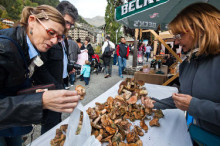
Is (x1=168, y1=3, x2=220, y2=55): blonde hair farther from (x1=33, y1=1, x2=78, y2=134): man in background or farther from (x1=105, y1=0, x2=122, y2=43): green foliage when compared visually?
(x1=105, y1=0, x2=122, y2=43): green foliage

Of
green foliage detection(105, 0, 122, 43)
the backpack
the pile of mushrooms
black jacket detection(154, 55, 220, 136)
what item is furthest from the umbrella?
green foliage detection(105, 0, 122, 43)

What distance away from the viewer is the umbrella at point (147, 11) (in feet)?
6.59

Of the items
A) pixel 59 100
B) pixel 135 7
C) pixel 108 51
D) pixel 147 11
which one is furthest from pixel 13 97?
pixel 108 51

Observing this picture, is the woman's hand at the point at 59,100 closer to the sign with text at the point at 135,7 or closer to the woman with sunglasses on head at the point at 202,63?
the woman with sunglasses on head at the point at 202,63

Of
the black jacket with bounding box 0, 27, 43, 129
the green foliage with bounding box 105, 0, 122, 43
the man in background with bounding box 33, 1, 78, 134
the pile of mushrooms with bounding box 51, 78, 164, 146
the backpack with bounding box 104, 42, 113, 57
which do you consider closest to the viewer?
the black jacket with bounding box 0, 27, 43, 129

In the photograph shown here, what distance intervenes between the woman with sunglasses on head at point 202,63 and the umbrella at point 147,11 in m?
1.15

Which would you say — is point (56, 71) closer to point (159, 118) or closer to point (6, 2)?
point (159, 118)

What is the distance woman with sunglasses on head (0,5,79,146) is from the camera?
574mm

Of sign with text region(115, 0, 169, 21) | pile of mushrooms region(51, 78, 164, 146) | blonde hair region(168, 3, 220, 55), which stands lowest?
pile of mushrooms region(51, 78, 164, 146)

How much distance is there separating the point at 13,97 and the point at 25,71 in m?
0.29

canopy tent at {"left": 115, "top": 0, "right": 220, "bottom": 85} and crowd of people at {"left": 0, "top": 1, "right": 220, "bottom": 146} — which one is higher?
canopy tent at {"left": 115, "top": 0, "right": 220, "bottom": 85}

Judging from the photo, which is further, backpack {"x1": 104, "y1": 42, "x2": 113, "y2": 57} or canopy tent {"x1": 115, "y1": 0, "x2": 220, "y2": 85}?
backpack {"x1": 104, "y1": 42, "x2": 113, "y2": 57}

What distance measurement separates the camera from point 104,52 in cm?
597

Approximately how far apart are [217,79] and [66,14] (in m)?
2.07
